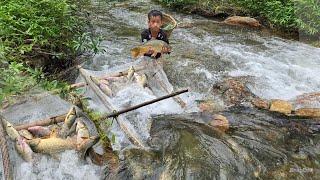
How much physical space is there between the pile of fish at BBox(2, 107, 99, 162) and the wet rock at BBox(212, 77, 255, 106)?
9.20ft

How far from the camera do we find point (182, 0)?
39.4 ft

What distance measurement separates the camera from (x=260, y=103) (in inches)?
241

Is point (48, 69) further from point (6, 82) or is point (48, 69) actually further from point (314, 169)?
point (314, 169)

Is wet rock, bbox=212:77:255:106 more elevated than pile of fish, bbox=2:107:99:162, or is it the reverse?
pile of fish, bbox=2:107:99:162

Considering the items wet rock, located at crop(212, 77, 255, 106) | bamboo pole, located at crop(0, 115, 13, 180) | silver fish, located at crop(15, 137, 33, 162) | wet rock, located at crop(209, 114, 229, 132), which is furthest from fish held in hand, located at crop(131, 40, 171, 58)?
bamboo pole, located at crop(0, 115, 13, 180)

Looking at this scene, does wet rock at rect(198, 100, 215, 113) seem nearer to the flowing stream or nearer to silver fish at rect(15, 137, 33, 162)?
the flowing stream

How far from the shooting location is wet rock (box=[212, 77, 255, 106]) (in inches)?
250

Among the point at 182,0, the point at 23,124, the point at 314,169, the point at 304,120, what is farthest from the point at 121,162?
the point at 182,0

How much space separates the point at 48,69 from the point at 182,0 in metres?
6.48

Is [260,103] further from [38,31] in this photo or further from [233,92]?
[38,31]

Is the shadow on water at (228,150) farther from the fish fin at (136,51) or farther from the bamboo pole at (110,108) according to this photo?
the fish fin at (136,51)

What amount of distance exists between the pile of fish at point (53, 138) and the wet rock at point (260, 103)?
2872 mm

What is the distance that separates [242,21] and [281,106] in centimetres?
514

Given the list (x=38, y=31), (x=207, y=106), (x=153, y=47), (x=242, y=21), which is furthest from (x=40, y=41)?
(x=242, y=21)
